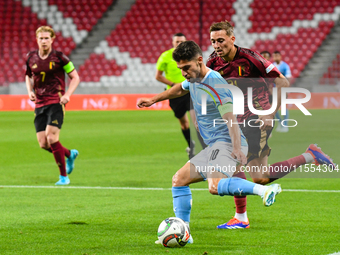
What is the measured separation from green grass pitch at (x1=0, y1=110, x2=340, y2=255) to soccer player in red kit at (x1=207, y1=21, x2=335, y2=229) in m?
0.38

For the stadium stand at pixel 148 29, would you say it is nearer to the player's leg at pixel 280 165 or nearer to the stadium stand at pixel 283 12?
the stadium stand at pixel 283 12

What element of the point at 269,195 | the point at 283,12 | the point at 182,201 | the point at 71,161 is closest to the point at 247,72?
the point at 182,201

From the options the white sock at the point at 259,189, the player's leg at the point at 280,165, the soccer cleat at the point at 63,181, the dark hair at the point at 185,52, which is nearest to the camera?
the white sock at the point at 259,189

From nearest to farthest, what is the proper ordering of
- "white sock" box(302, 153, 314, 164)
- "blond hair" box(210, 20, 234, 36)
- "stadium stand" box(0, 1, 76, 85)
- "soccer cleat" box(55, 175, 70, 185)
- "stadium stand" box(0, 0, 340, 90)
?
"blond hair" box(210, 20, 234, 36) < "white sock" box(302, 153, 314, 164) < "soccer cleat" box(55, 175, 70, 185) < "stadium stand" box(0, 0, 340, 90) < "stadium stand" box(0, 1, 76, 85)

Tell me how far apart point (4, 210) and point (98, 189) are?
1.55 meters

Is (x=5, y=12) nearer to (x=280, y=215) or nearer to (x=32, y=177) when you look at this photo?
(x=32, y=177)

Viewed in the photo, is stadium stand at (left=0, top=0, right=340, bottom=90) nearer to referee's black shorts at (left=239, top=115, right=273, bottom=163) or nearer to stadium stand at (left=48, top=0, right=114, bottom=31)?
stadium stand at (left=48, top=0, right=114, bottom=31)

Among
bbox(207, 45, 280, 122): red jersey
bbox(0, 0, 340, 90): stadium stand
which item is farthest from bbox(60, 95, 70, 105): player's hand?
bbox(0, 0, 340, 90): stadium stand

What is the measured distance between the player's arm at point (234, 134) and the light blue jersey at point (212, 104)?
0.10 meters

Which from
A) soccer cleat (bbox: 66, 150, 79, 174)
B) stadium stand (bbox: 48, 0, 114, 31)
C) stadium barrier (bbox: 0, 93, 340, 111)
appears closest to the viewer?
soccer cleat (bbox: 66, 150, 79, 174)

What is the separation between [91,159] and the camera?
1015cm

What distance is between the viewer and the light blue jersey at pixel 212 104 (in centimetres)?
408

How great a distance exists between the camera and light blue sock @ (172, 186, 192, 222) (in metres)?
4.25

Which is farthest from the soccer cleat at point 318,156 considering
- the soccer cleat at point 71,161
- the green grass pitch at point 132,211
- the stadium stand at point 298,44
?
the stadium stand at point 298,44
